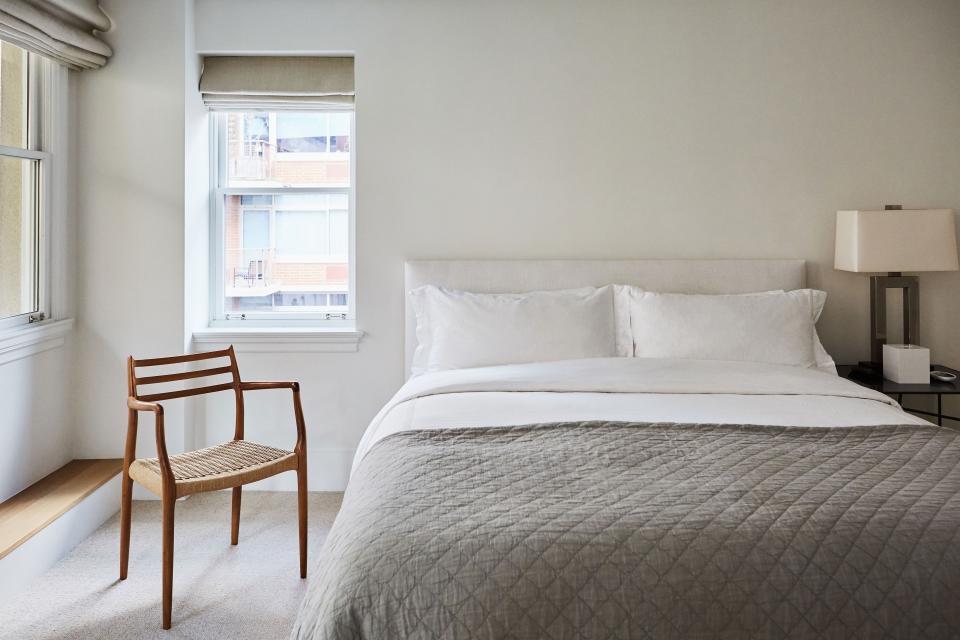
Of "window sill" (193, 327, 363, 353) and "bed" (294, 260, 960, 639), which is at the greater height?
"window sill" (193, 327, 363, 353)

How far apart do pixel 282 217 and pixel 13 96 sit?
1.21 meters

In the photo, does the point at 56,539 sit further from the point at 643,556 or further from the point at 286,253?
the point at 643,556

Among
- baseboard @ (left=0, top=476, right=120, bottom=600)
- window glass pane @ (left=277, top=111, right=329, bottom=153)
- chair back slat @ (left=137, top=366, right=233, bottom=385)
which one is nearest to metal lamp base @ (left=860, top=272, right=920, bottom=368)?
window glass pane @ (left=277, top=111, right=329, bottom=153)

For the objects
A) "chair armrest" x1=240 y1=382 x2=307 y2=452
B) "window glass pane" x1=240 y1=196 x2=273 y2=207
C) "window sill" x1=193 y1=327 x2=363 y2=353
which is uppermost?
"window glass pane" x1=240 y1=196 x2=273 y2=207

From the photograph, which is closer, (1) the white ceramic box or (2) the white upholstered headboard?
(1) the white ceramic box

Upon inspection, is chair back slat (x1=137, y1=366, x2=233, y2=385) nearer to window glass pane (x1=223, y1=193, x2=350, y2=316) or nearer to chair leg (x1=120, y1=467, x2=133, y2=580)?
chair leg (x1=120, y1=467, x2=133, y2=580)

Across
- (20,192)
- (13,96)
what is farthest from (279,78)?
(20,192)

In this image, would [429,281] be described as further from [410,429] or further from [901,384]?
[901,384]

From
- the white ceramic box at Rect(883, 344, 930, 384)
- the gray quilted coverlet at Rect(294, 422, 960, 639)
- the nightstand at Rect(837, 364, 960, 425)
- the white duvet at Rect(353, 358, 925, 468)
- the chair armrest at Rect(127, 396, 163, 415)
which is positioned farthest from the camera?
the white ceramic box at Rect(883, 344, 930, 384)

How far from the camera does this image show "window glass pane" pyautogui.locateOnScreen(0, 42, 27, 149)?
2.88 meters

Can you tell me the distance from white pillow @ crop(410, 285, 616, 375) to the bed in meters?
0.92

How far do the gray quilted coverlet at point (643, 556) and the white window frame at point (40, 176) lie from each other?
2.28 m

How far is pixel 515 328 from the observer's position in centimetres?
309

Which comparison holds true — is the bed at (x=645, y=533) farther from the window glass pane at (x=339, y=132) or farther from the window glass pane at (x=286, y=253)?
the window glass pane at (x=339, y=132)
